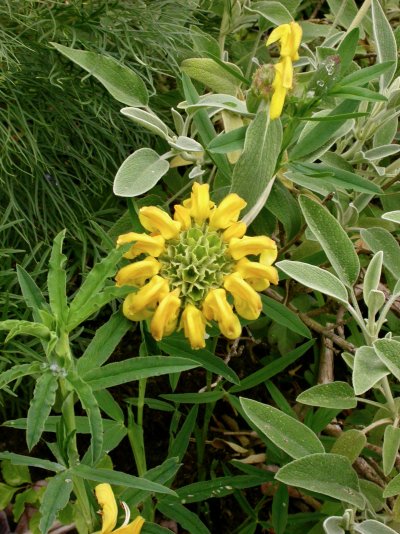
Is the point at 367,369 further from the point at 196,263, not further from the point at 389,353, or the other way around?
the point at 196,263

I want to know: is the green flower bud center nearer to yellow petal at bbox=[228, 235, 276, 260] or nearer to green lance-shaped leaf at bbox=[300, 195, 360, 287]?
yellow petal at bbox=[228, 235, 276, 260]

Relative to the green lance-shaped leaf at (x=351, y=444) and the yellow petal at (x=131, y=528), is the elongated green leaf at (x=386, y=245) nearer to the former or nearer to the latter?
the green lance-shaped leaf at (x=351, y=444)

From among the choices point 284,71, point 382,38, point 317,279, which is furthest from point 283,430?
point 382,38

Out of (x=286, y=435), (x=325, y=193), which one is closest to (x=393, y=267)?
(x=325, y=193)

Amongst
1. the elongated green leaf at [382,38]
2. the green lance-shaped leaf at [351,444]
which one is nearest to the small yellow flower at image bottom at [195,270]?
the green lance-shaped leaf at [351,444]

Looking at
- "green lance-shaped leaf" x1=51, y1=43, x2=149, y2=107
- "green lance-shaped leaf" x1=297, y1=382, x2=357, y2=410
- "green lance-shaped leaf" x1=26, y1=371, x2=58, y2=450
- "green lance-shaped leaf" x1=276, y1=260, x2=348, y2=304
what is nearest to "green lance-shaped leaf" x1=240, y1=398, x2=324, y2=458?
"green lance-shaped leaf" x1=297, y1=382, x2=357, y2=410

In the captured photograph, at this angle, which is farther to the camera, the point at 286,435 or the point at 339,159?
the point at 339,159

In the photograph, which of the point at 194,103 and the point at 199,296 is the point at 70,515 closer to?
the point at 199,296
